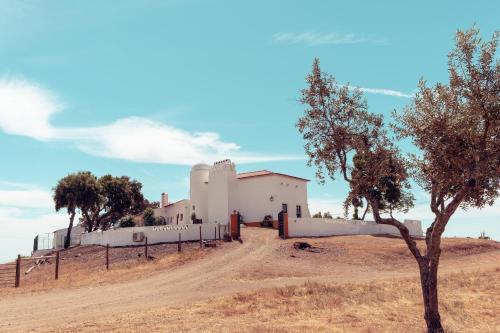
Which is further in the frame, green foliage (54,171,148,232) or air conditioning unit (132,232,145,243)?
green foliage (54,171,148,232)

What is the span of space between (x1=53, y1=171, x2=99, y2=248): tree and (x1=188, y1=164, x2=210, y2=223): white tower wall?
1389cm

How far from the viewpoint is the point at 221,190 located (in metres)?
54.2

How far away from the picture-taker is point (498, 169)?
586 inches

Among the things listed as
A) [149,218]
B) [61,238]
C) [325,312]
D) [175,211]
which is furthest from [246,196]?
[325,312]

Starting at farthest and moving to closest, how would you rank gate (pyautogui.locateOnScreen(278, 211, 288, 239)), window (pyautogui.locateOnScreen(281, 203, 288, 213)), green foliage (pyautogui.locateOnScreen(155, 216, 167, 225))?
1. green foliage (pyautogui.locateOnScreen(155, 216, 167, 225))
2. window (pyautogui.locateOnScreen(281, 203, 288, 213))
3. gate (pyautogui.locateOnScreen(278, 211, 288, 239))

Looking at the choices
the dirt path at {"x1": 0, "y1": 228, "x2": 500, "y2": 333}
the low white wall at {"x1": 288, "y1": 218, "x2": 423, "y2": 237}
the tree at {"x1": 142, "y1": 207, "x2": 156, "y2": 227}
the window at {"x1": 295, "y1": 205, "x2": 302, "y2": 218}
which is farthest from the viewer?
the tree at {"x1": 142, "y1": 207, "x2": 156, "y2": 227}

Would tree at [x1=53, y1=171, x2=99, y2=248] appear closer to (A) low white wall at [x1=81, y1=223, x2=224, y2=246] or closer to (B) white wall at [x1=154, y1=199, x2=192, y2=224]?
(B) white wall at [x1=154, y1=199, x2=192, y2=224]

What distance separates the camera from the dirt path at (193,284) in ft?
67.3

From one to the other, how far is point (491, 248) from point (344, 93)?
30.9 meters

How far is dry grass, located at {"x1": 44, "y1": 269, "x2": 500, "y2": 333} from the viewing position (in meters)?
17.9

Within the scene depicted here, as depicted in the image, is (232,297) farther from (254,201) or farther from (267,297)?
(254,201)

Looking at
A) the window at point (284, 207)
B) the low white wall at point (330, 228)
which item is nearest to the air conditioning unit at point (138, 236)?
the low white wall at point (330, 228)

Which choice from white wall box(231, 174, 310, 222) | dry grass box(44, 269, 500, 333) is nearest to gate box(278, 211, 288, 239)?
white wall box(231, 174, 310, 222)

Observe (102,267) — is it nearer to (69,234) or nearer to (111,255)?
(111,255)
